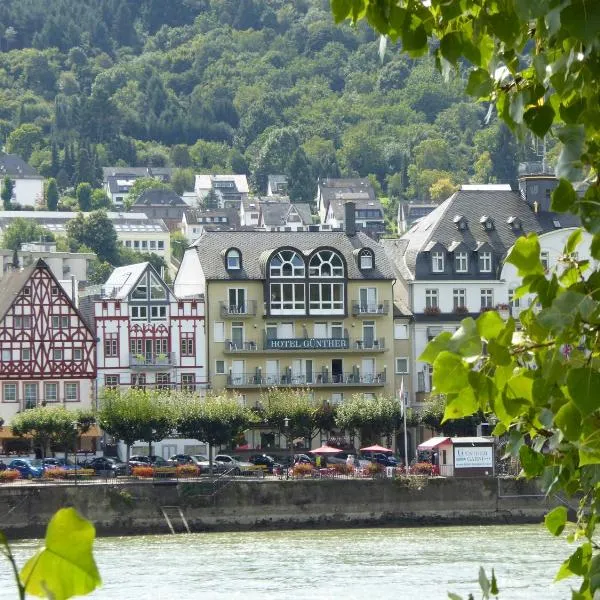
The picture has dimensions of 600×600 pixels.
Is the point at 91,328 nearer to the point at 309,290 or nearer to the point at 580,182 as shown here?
the point at 309,290

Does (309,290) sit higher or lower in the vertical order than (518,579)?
higher

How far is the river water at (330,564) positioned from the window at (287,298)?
23388 mm

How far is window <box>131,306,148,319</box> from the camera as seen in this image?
92188 millimetres

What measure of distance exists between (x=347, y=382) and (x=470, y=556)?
119 feet

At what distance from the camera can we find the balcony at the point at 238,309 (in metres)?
91.6

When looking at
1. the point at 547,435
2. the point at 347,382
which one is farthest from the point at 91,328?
the point at 547,435

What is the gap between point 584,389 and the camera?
6.50 m

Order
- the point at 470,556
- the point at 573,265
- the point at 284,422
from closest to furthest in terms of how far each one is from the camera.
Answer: the point at 573,265 → the point at 470,556 → the point at 284,422

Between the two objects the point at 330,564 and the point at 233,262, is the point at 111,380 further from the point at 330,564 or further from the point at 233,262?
the point at 330,564

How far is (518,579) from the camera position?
48.1 meters

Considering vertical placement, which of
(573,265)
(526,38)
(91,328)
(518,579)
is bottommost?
(518,579)

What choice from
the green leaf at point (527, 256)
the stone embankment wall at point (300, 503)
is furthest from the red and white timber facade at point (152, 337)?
the green leaf at point (527, 256)

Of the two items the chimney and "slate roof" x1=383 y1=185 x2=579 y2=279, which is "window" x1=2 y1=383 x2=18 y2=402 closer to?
the chimney

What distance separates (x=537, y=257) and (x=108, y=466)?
72777mm
